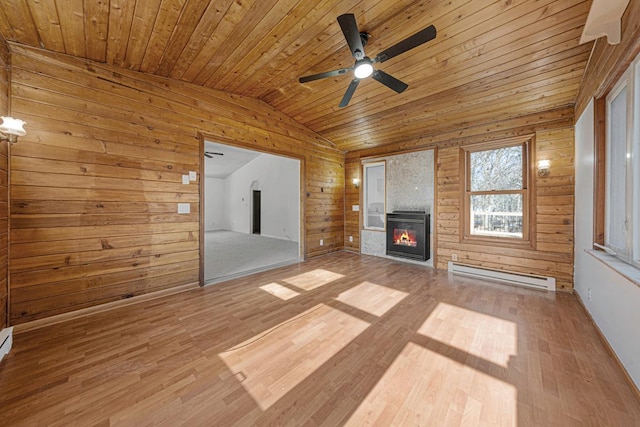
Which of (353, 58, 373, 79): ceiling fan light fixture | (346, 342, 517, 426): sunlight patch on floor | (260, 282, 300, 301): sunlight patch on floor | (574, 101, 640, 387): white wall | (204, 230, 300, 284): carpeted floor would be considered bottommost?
(346, 342, 517, 426): sunlight patch on floor

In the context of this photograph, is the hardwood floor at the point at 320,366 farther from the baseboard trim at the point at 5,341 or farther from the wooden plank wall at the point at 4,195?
the wooden plank wall at the point at 4,195

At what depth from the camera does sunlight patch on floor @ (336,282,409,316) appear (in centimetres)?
276

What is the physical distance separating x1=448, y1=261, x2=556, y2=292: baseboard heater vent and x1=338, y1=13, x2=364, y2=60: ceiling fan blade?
12.4 ft

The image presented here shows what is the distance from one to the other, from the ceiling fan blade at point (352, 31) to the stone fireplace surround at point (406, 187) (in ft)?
9.85

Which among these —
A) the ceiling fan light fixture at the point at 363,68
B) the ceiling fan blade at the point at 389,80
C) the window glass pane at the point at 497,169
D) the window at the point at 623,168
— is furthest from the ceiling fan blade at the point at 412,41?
the window glass pane at the point at 497,169

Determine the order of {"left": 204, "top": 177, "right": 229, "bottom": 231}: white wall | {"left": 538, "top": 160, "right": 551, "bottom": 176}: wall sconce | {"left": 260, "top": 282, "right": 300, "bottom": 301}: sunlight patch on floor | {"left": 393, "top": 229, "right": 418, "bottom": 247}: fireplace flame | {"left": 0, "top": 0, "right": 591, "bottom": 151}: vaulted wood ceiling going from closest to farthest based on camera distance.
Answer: {"left": 0, "top": 0, "right": 591, "bottom": 151}: vaulted wood ceiling → {"left": 260, "top": 282, "right": 300, "bottom": 301}: sunlight patch on floor → {"left": 538, "top": 160, "right": 551, "bottom": 176}: wall sconce → {"left": 393, "top": 229, "right": 418, "bottom": 247}: fireplace flame → {"left": 204, "top": 177, "right": 229, "bottom": 231}: white wall

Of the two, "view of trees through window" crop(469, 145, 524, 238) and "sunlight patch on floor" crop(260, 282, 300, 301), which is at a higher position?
"view of trees through window" crop(469, 145, 524, 238)

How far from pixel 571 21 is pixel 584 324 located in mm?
2834

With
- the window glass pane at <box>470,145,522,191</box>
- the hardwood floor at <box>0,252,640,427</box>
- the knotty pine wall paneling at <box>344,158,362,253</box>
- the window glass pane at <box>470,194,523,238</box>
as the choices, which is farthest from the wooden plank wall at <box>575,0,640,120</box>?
the knotty pine wall paneling at <box>344,158,362,253</box>

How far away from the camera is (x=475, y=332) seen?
2240 mm

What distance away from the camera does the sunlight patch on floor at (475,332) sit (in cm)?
194

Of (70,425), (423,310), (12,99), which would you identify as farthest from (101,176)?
(423,310)

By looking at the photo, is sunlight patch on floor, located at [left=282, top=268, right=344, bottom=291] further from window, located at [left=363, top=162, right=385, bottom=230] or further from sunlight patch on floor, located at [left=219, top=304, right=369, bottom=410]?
window, located at [left=363, top=162, right=385, bottom=230]

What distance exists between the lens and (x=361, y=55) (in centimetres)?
222
